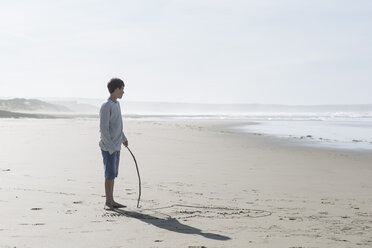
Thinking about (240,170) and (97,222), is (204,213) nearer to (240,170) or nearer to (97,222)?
(97,222)

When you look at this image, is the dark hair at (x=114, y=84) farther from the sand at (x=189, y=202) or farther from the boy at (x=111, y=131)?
the sand at (x=189, y=202)

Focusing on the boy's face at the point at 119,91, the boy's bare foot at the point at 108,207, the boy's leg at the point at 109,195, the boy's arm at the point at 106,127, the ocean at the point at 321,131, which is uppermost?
the boy's face at the point at 119,91

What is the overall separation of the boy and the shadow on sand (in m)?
0.55

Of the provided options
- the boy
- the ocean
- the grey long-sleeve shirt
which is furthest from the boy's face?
the ocean

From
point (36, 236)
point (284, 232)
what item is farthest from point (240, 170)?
point (36, 236)

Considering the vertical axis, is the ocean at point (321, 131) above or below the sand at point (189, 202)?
above

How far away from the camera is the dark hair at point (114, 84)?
7.14 metres

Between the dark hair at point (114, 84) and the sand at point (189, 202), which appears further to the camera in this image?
the dark hair at point (114, 84)

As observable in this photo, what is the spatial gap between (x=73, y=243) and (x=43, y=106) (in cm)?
8488

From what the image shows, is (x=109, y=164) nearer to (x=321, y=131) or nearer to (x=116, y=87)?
(x=116, y=87)

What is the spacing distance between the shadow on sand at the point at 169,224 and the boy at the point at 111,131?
21.8 inches

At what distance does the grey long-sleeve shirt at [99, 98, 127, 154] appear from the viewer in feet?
23.0

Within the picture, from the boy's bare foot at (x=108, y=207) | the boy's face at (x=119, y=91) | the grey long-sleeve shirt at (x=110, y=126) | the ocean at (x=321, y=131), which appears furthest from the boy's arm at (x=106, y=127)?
the ocean at (x=321, y=131)

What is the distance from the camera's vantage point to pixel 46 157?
42.0ft
